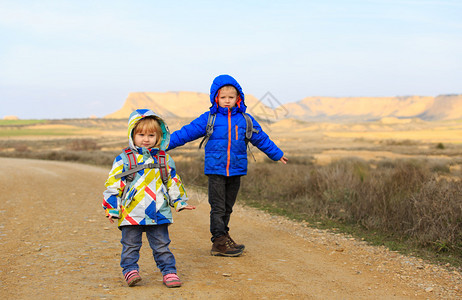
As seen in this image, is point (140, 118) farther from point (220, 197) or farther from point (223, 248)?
point (223, 248)

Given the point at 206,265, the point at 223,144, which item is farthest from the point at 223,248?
the point at 223,144

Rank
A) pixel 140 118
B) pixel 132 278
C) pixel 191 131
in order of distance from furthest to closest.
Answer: pixel 191 131
pixel 140 118
pixel 132 278

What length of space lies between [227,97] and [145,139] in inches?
56.3

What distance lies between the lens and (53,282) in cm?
393

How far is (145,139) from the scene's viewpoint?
4.04 meters

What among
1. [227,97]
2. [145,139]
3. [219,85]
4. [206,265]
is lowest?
[206,265]

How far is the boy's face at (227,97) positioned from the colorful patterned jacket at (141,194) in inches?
50.3

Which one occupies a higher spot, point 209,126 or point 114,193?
point 209,126

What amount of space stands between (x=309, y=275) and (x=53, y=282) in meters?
2.51

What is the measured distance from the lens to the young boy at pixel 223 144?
511 cm

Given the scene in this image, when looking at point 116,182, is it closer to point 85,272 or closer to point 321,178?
point 85,272

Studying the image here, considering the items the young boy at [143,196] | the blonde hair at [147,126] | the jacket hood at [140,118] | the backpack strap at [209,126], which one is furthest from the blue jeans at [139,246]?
the backpack strap at [209,126]

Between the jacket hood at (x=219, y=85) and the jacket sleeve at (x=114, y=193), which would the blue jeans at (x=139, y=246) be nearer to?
the jacket sleeve at (x=114, y=193)

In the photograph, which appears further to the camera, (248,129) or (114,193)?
(248,129)
